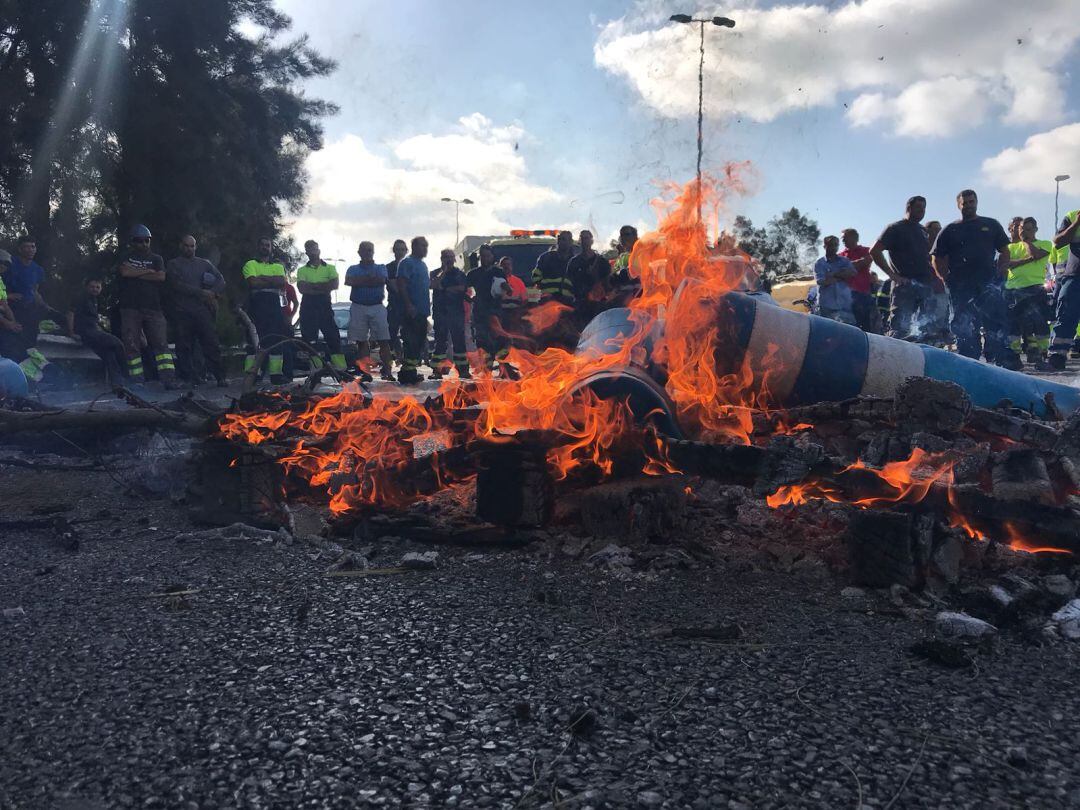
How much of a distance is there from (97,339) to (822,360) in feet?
34.0

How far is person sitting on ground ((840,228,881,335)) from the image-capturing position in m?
12.3

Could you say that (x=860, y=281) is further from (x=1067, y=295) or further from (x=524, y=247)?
(x=524, y=247)

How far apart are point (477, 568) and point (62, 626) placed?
6.34 feet

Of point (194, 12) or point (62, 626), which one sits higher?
point (194, 12)

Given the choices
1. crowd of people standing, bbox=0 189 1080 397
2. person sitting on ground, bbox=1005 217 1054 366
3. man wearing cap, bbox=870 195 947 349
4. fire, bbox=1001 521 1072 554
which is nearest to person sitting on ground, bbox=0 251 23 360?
crowd of people standing, bbox=0 189 1080 397

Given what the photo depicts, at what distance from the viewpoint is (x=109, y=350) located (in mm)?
11422

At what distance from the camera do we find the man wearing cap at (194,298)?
11562mm

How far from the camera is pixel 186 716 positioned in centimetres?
252

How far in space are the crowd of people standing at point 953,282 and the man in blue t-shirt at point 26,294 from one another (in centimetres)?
1175

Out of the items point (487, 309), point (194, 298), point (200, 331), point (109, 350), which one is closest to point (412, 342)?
point (487, 309)

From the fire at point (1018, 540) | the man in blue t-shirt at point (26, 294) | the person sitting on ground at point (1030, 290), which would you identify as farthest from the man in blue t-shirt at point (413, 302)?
the fire at point (1018, 540)

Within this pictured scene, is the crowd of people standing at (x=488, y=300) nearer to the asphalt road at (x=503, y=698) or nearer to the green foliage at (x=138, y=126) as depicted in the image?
the green foliage at (x=138, y=126)

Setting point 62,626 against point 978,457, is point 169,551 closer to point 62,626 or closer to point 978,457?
point 62,626

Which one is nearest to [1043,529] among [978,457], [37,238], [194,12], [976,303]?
[978,457]
